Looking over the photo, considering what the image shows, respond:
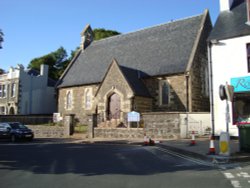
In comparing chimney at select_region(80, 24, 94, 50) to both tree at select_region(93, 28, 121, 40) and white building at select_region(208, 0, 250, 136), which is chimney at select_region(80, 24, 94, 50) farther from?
white building at select_region(208, 0, 250, 136)

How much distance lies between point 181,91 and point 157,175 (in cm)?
1782

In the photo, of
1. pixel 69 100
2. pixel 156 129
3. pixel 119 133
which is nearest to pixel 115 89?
pixel 119 133

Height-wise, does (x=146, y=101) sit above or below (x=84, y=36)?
below

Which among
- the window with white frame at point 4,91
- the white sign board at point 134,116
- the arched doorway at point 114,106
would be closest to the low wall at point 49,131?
the arched doorway at point 114,106

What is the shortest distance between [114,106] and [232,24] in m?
12.2

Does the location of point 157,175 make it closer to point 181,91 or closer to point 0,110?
point 181,91

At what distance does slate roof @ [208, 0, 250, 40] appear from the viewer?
18.9 metres

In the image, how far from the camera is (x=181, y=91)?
2467 cm

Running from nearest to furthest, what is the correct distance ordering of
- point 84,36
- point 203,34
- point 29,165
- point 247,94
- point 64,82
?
point 29,165
point 247,94
point 203,34
point 64,82
point 84,36

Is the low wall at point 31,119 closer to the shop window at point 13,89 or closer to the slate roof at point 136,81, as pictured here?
the shop window at point 13,89

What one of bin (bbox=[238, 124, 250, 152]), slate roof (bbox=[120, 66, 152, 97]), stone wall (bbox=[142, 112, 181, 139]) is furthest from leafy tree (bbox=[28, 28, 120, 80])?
bin (bbox=[238, 124, 250, 152])

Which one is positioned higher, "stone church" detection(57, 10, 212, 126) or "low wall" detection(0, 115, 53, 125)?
"stone church" detection(57, 10, 212, 126)

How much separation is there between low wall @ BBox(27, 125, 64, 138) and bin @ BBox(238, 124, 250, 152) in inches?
667

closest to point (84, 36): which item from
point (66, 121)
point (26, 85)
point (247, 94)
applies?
point (26, 85)
